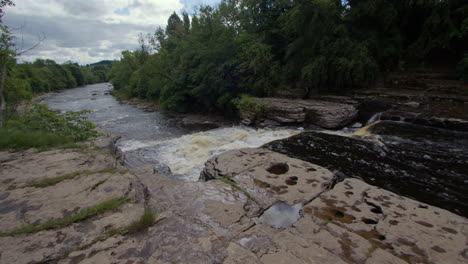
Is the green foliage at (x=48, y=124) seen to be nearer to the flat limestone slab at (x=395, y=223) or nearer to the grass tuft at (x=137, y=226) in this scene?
the grass tuft at (x=137, y=226)

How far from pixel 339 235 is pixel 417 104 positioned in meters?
10.5

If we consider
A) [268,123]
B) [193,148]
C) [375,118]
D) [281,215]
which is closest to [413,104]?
[375,118]

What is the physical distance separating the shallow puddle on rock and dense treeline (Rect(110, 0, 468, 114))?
35.6 ft

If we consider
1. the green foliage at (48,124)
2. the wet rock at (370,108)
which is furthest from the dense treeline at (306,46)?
the green foliage at (48,124)

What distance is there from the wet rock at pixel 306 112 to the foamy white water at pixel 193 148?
1626 mm

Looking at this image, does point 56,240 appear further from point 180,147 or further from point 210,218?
point 180,147

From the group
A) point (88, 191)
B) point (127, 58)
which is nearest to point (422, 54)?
point (88, 191)

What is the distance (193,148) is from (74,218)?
6119mm

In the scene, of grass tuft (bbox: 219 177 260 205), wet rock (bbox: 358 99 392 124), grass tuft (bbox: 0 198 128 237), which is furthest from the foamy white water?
wet rock (bbox: 358 99 392 124)

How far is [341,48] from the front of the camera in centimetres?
1205

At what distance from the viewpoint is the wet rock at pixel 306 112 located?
33.0 feet

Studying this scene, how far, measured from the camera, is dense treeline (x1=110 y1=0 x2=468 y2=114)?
37.6 ft

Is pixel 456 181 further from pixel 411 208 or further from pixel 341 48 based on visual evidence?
pixel 341 48

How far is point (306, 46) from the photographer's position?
13.6m
